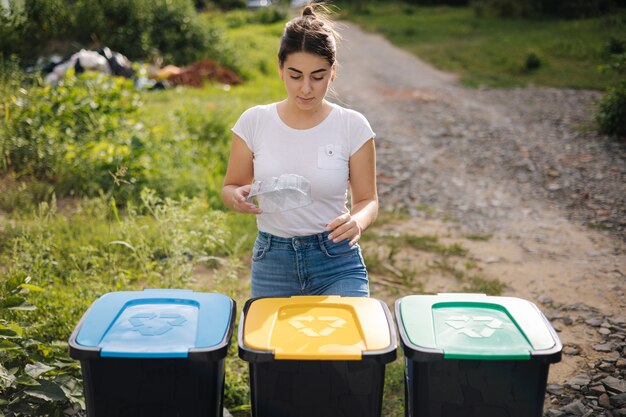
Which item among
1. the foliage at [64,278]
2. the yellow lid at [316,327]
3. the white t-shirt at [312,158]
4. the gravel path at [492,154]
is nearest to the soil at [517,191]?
the gravel path at [492,154]

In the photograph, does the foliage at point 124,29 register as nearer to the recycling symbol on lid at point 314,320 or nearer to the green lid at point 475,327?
the recycling symbol on lid at point 314,320

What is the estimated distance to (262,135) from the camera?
246cm

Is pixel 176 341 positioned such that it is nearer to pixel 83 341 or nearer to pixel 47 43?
pixel 83 341

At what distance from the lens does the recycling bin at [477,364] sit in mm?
1814

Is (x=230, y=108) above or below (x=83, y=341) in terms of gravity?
below

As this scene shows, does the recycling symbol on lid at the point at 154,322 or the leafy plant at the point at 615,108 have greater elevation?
the recycling symbol on lid at the point at 154,322

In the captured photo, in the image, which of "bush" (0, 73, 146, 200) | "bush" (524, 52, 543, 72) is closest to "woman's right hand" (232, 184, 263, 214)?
"bush" (0, 73, 146, 200)

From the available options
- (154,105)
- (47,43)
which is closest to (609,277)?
(154,105)

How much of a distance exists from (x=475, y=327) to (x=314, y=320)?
48 cm

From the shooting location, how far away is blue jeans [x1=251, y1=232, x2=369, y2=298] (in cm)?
243

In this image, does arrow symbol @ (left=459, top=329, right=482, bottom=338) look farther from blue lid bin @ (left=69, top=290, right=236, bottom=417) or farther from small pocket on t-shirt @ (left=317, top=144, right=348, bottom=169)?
small pocket on t-shirt @ (left=317, top=144, right=348, bottom=169)

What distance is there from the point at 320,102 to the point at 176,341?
1.05 metres

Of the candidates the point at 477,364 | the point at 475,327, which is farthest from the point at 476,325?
the point at 477,364

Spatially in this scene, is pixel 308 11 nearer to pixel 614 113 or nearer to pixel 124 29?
pixel 614 113
